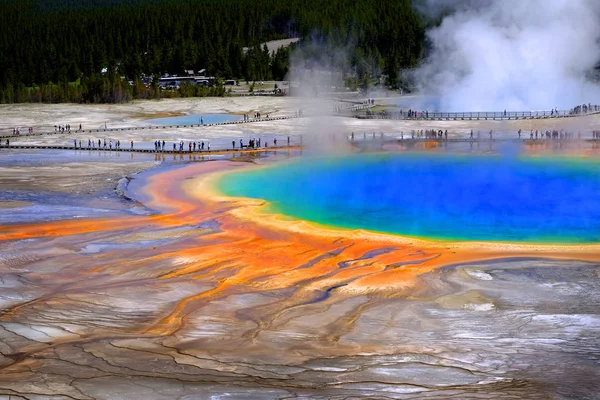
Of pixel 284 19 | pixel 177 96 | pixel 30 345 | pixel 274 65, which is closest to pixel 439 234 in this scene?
pixel 30 345

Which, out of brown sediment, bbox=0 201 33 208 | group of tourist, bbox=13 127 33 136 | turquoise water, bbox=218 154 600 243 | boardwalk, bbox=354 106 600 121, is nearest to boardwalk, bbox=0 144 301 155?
turquoise water, bbox=218 154 600 243

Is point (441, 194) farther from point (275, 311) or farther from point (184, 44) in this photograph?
point (184, 44)

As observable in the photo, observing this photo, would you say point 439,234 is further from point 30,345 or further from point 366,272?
point 30,345

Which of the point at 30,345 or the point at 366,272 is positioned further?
the point at 366,272

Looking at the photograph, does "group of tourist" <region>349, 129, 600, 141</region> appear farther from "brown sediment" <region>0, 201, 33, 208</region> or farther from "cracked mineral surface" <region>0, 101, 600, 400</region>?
"brown sediment" <region>0, 201, 33, 208</region>

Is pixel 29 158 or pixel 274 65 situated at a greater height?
pixel 274 65

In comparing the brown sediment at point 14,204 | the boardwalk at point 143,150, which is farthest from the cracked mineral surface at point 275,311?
the boardwalk at point 143,150
